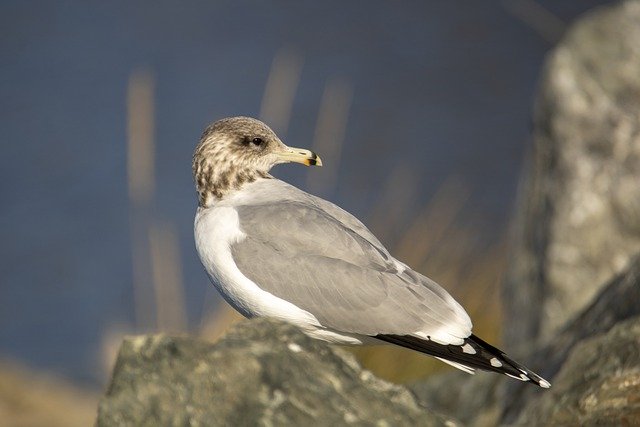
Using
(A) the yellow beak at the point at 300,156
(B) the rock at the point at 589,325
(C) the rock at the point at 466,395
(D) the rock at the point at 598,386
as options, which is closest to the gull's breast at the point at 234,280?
(A) the yellow beak at the point at 300,156

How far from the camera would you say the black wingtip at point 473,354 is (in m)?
3.56

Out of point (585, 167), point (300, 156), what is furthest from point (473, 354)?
point (585, 167)

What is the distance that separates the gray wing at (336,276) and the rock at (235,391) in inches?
34.5

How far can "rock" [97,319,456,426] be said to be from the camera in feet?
9.07

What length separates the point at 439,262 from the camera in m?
7.01

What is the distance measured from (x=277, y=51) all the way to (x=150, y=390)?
1022 centimetres

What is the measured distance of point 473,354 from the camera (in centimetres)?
366

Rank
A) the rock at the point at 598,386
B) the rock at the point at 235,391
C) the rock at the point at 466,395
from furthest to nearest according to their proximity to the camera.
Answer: the rock at the point at 466,395
the rock at the point at 598,386
the rock at the point at 235,391

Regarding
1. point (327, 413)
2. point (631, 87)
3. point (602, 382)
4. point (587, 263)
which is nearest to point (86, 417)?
point (587, 263)

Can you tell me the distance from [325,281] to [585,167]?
7.21 feet

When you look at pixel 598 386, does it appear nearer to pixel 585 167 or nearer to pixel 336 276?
A: pixel 336 276

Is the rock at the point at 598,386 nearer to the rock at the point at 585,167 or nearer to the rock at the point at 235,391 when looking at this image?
the rock at the point at 235,391

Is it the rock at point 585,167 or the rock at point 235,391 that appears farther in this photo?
the rock at point 585,167

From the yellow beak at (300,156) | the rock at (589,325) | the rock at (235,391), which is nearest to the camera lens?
the rock at (235,391)
